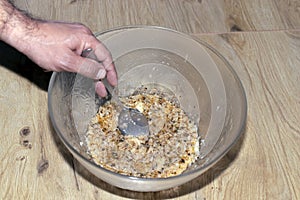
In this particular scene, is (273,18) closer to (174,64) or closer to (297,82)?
(297,82)

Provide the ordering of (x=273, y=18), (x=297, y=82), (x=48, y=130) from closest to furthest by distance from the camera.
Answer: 1. (x=48, y=130)
2. (x=297, y=82)
3. (x=273, y=18)

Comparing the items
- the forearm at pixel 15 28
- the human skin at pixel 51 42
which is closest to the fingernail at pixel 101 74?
the human skin at pixel 51 42

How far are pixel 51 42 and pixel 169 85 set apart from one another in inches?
11.9

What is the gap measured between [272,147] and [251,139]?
0.15 ft

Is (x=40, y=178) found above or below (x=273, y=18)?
below

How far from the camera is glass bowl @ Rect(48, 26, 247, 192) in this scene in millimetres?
847

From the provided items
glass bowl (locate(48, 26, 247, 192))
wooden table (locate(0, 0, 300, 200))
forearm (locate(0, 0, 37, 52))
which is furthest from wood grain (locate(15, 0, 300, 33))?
forearm (locate(0, 0, 37, 52))

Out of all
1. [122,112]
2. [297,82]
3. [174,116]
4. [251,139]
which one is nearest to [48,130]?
[122,112]

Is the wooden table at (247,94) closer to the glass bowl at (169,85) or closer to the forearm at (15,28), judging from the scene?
the glass bowl at (169,85)

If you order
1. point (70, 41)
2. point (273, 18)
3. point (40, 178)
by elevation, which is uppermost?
point (70, 41)

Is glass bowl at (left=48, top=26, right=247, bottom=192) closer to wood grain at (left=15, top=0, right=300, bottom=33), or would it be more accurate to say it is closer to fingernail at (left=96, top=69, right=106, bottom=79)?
fingernail at (left=96, top=69, right=106, bottom=79)

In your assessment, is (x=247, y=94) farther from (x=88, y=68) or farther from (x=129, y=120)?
(x=88, y=68)

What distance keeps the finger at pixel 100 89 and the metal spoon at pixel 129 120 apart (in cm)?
1

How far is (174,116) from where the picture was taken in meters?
0.99
